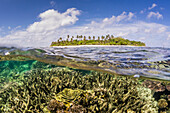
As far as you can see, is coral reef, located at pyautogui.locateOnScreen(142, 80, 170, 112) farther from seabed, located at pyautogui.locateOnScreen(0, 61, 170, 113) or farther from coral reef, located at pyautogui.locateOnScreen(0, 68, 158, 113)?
coral reef, located at pyautogui.locateOnScreen(0, 68, 158, 113)

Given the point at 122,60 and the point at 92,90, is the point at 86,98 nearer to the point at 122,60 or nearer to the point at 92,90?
the point at 92,90

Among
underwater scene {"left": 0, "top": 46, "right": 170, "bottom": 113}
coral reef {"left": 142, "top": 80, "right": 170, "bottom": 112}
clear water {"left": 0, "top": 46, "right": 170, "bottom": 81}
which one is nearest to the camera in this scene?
underwater scene {"left": 0, "top": 46, "right": 170, "bottom": 113}

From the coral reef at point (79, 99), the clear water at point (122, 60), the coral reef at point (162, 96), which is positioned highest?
the clear water at point (122, 60)

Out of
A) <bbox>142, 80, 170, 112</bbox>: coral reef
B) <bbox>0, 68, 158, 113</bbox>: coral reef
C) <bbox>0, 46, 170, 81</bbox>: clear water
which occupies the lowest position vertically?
<bbox>142, 80, 170, 112</bbox>: coral reef

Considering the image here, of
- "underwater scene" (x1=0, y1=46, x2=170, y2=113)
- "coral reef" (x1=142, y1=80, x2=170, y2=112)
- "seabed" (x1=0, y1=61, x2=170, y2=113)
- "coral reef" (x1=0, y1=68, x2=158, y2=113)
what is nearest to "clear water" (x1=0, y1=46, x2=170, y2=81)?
"underwater scene" (x1=0, y1=46, x2=170, y2=113)

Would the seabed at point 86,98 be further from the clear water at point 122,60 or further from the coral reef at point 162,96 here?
the clear water at point 122,60

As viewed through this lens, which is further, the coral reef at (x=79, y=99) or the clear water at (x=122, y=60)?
the clear water at (x=122, y=60)

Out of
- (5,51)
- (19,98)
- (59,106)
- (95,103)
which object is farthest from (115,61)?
(5,51)

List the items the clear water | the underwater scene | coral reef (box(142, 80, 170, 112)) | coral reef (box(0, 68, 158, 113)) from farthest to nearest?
1. the clear water
2. coral reef (box(142, 80, 170, 112))
3. the underwater scene
4. coral reef (box(0, 68, 158, 113))

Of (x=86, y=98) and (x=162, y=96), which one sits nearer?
(x=86, y=98)

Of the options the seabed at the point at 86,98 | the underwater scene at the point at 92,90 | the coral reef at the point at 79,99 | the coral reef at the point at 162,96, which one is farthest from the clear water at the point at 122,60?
the coral reef at the point at 79,99

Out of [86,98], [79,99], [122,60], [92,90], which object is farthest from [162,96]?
[79,99]

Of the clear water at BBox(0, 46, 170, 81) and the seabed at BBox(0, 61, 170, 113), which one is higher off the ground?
the clear water at BBox(0, 46, 170, 81)

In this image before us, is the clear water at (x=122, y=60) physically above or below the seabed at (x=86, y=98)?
above
